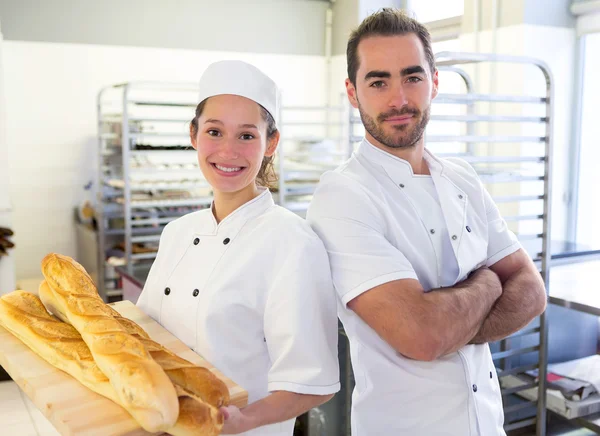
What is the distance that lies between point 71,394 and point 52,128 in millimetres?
5163

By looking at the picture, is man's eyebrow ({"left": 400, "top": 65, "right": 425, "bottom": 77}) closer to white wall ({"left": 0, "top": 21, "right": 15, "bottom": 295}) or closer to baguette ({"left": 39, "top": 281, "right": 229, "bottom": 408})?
baguette ({"left": 39, "top": 281, "right": 229, "bottom": 408})

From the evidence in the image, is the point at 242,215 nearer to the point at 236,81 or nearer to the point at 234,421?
the point at 236,81

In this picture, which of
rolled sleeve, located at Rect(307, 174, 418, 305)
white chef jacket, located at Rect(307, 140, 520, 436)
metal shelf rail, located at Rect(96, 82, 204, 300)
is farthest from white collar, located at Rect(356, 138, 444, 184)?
metal shelf rail, located at Rect(96, 82, 204, 300)

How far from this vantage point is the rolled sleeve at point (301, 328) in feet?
3.89

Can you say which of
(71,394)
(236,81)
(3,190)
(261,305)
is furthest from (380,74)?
(3,190)

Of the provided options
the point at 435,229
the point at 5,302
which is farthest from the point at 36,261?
the point at 435,229

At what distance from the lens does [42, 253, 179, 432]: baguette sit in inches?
Answer: 36.9

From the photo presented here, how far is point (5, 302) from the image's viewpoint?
1413mm

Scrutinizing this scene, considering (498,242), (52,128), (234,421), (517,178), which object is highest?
(52,128)

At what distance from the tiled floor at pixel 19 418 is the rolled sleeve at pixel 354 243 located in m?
2.59

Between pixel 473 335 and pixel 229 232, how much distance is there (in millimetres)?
597

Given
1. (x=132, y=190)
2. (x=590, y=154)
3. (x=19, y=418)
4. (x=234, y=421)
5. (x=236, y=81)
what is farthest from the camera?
(x=132, y=190)

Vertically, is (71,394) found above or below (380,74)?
below

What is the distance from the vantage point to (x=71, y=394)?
41.6 inches
